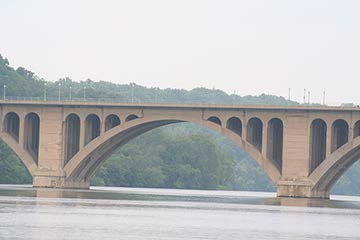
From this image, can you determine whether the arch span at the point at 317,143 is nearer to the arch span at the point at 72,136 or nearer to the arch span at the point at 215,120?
the arch span at the point at 215,120

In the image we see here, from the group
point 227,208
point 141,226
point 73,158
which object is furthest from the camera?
point 73,158

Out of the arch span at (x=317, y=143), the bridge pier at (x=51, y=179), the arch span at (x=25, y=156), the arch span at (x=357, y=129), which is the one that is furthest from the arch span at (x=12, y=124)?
the arch span at (x=357, y=129)

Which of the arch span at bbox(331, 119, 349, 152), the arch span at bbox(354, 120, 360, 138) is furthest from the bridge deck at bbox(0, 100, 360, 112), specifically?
the arch span at bbox(331, 119, 349, 152)

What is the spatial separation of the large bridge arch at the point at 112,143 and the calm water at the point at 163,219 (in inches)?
491

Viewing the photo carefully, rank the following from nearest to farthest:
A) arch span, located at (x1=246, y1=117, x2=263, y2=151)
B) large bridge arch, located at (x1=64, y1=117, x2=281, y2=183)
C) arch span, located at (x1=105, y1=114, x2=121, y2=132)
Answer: large bridge arch, located at (x1=64, y1=117, x2=281, y2=183) → arch span, located at (x1=246, y1=117, x2=263, y2=151) → arch span, located at (x1=105, y1=114, x2=121, y2=132)

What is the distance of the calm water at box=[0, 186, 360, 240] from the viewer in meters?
73.1

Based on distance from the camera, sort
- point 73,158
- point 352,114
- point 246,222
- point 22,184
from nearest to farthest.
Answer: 1. point 246,222
2. point 352,114
3. point 73,158
4. point 22,184

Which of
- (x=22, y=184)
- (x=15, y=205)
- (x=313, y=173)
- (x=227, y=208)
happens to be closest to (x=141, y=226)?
(x=15, y=205)

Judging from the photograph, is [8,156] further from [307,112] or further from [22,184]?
[307,112]

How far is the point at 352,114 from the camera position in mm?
121750

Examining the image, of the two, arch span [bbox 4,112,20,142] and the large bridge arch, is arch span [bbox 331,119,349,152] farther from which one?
arch span [bbox 4,112,20,142]

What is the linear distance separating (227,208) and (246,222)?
62.8 feet

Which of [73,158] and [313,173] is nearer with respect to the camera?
[313,173]

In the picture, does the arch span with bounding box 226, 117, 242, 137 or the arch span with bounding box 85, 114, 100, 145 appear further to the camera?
the arch span with bounding box 85, 114, 100, 145
